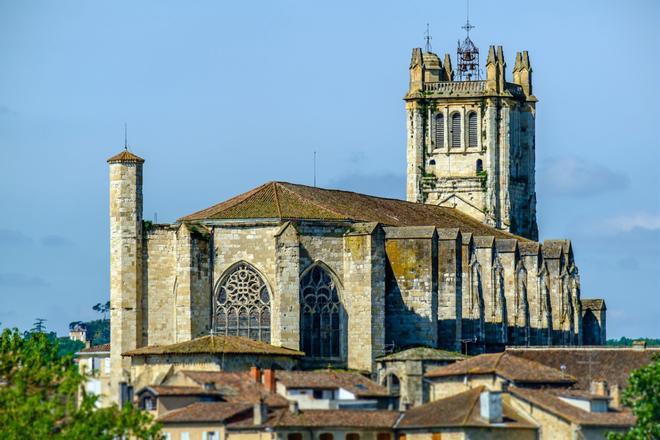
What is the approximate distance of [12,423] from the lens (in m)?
79.9

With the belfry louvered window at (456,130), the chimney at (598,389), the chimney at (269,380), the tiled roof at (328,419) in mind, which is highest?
the belfry louvered window at (456,130)

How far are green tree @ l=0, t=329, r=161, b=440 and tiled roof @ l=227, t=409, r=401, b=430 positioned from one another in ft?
12.7

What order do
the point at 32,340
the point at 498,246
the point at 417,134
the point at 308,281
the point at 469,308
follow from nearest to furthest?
the point at 32,340
the point at 308,281
the point at 469,308
the point at 498,246
the point at 417,134

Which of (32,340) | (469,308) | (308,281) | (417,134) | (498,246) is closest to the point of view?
(32,340)

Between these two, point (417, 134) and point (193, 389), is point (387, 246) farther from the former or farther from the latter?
point (417, 134)

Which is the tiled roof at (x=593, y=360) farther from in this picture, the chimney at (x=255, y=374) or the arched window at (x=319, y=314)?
the chimney at (x=255, y=374)

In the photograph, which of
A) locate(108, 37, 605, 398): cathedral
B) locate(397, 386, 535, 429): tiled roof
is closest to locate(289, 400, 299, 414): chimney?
locate(397, 386, 535, 429): tiled roof

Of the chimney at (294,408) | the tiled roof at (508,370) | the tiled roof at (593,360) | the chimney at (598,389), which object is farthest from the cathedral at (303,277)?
the chimney at (294,408)

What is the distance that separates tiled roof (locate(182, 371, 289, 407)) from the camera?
89375 mm

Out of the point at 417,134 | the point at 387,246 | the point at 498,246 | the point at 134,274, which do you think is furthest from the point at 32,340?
the point at 417,134

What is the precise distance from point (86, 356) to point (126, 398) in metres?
29.3

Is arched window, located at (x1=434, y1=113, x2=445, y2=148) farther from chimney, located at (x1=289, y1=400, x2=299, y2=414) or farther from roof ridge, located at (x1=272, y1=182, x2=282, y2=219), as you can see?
chimney, located at (x1=289, y1=400, x2=299, y2=414)

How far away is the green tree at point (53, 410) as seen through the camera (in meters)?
79.2

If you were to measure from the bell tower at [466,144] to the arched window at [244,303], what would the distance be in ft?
104
